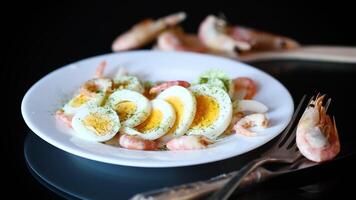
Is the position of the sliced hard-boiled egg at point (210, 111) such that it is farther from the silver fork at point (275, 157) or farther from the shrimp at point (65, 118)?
the shrimp at point (65, 118)

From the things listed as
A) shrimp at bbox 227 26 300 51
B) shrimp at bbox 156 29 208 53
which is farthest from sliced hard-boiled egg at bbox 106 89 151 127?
shrimp at bbox 227 26 300 51

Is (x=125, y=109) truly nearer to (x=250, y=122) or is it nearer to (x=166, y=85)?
(x=166, y=85)

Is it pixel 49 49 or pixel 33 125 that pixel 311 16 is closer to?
pixel 49 49

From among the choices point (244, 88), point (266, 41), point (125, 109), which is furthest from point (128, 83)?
point (266, 41)

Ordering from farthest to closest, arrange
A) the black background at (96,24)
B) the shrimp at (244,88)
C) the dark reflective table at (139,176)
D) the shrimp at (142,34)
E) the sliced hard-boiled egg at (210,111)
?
the shrimp at (142,34)
the black background at (96,24)
the shrimp at (244,88)
the sliced hard-boiled egg at (210,111)
the dark reflective table at (139,176)

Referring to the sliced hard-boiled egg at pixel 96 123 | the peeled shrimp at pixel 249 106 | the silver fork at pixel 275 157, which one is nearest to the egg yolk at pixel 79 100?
the sliced hard-boiled egg at pixel 96 123
